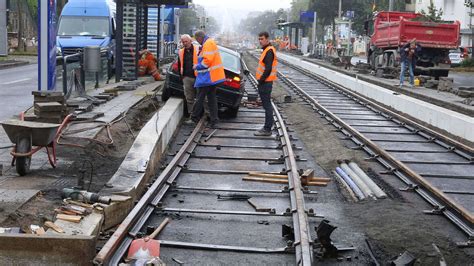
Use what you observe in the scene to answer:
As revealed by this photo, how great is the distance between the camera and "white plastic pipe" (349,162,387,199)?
888 centimetres

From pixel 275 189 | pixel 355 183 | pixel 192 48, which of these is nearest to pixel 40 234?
pixel 275 189

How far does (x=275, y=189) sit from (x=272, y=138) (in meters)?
4.55

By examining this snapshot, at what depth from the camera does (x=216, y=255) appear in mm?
6457

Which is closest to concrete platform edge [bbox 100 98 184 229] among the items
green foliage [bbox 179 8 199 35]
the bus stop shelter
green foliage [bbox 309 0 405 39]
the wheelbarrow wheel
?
the wheelbarrow wheel

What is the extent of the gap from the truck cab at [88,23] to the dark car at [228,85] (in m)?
11.1

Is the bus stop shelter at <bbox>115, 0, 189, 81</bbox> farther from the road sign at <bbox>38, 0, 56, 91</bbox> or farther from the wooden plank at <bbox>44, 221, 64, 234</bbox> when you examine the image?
the wooden plank at <bbox>44, 221, 64, 234</bbox>

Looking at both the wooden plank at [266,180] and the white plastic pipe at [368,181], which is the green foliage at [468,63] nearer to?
the white plastic pipe at [368,181]

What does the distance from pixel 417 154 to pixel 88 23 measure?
17940 millimetres

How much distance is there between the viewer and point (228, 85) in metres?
15.5

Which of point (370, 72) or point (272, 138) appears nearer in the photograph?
point (272, 138)

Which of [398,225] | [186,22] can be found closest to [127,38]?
[398,225]

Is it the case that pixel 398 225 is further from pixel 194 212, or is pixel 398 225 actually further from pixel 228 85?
pixel 228 85

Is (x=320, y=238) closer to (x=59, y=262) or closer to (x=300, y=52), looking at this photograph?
(x=59, y=262)

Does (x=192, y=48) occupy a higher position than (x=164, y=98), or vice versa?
(x=192, y=48)
